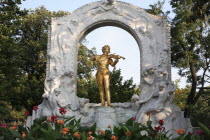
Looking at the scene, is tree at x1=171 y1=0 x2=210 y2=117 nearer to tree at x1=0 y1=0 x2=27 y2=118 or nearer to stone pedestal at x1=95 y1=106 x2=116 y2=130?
stone pedestal at x1=95 y1=106 x2=116 y2=130

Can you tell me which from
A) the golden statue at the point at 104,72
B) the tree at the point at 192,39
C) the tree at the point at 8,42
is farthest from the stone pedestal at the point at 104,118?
the tree at the point at 192,39

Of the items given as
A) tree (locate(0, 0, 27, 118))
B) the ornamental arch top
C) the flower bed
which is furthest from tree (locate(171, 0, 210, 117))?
the flower bed

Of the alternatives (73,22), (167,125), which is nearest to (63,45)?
(73,22)

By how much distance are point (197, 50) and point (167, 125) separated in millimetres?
5240

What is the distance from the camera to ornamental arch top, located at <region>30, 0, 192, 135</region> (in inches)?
366

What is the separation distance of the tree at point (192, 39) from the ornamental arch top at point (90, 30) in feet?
8.43

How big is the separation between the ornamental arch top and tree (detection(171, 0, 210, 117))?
257 cm

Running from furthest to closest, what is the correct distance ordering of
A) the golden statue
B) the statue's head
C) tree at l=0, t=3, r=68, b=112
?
tree at l=0, t=3, r=68, b=112 < the statue's head < the golden statue

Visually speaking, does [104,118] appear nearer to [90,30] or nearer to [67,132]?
[90,30]

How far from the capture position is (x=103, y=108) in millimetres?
A: 8609

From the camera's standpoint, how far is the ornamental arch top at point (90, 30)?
30.5 ft

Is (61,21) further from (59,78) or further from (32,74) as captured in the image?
(32,74)

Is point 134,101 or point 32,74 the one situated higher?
point 32,74

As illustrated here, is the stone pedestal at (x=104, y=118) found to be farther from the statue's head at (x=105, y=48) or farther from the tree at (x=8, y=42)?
the tree at (x=8, y=42)
